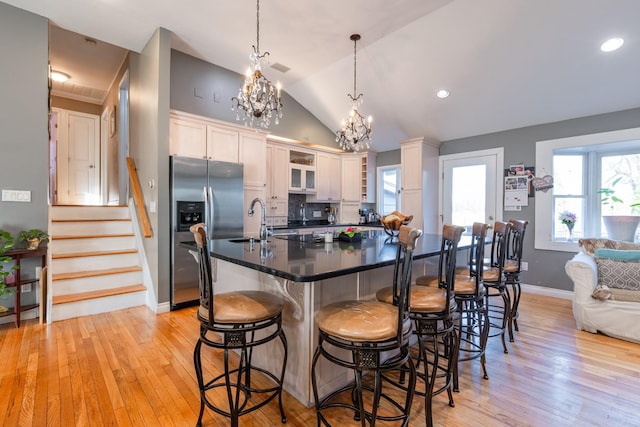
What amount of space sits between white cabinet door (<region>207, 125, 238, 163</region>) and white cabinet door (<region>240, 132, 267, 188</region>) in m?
0.12

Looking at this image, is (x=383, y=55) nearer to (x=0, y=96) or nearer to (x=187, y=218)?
(x=187, y=218)

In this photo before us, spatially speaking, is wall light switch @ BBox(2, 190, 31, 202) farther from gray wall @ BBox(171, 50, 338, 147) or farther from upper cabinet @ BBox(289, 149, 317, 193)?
upper cabinet @ BBox(289, 149, 317, 193)

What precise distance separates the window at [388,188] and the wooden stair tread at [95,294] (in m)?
4.60

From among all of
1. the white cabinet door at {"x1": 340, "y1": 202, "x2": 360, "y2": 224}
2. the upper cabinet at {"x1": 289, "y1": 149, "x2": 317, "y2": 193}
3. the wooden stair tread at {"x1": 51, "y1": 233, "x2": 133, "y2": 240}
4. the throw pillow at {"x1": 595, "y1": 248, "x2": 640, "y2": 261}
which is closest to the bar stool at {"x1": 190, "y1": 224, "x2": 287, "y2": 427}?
the wooden stair tread at {"x1": 51, "y1": 233, "x2": 133, "y2": 240}

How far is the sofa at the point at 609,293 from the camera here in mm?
2723

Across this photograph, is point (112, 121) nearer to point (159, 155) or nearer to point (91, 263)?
point (159, 155)

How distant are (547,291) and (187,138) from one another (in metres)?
5.37

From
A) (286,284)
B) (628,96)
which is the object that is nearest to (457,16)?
(628,96)

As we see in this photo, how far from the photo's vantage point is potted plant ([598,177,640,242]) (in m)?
3.65

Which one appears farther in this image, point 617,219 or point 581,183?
point 581,183

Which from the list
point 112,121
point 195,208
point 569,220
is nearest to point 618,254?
point 569,220

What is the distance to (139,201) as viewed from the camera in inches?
150

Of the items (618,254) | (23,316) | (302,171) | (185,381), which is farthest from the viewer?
(302,171)

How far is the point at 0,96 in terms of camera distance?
313 centimetres
